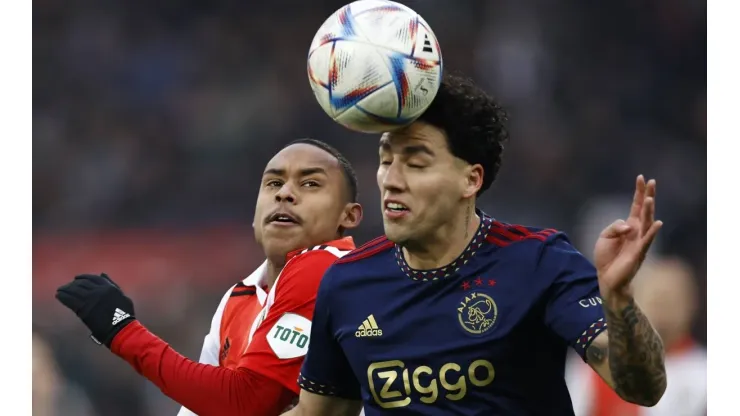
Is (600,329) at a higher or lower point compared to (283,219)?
lower

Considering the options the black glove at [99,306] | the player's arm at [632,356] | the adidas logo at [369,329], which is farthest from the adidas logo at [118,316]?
the player's arm at [632,356]

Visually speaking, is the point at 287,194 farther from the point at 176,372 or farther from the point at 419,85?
the point at 419,85

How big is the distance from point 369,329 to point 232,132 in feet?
26.9

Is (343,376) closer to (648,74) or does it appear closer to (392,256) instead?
(392,256)

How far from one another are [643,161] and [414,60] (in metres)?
7.39

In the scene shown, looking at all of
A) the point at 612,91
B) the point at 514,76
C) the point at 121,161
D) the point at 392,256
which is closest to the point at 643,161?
the point at 612,91

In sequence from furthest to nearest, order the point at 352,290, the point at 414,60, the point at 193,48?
the point at 193,48, the point at 352,290, the point at 414,60

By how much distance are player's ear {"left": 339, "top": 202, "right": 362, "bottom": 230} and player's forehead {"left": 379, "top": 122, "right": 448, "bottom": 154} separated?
119 cm

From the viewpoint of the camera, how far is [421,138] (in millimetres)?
4039

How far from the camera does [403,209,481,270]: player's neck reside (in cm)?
405

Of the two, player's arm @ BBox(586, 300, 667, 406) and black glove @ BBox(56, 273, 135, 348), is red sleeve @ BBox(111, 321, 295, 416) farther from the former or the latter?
player's arm @ BBox(586, 300, 667, 406)

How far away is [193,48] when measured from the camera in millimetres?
12867

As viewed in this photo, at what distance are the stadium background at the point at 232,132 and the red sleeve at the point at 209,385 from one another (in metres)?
4.91

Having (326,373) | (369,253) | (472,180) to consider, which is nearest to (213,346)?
(326,373)
